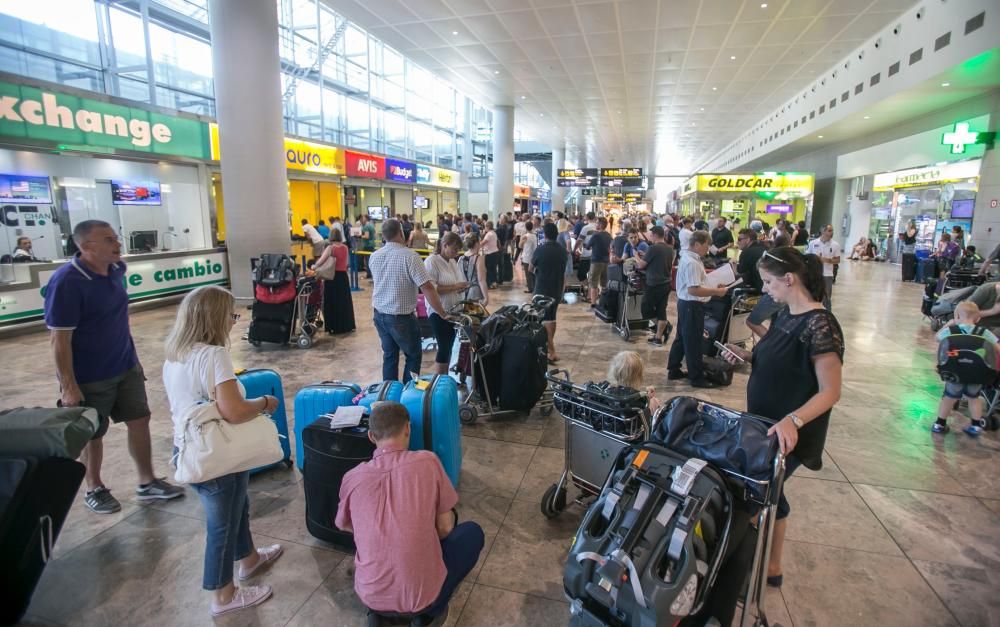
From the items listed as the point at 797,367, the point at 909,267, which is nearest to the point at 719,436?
the point at 797,367

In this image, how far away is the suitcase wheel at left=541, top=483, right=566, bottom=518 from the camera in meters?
3.13

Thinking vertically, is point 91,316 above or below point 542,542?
above

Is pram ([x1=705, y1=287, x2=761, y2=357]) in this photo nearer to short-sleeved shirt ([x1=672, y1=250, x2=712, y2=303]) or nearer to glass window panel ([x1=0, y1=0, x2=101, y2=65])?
short-sleeved shirt ([x1=672, y1=250, x2=712, y2=303])

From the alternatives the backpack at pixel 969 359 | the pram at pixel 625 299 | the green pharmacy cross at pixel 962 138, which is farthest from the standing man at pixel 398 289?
the green pharmacy cross at pixel 962 138

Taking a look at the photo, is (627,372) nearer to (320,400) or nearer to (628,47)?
(320,400)

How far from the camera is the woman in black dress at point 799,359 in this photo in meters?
2.17

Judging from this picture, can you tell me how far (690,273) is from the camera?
5418 millimetres

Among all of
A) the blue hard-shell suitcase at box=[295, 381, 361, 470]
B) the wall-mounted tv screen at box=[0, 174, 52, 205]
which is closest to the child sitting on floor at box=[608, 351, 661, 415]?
the blue hard-shell suitcase at box=[295, 381, 361, 470]

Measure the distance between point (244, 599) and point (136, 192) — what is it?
1058 cm

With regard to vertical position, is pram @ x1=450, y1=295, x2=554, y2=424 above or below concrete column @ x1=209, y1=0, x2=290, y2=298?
below

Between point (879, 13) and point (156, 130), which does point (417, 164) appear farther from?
point (879, 13)

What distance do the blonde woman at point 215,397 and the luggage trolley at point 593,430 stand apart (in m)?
1.58

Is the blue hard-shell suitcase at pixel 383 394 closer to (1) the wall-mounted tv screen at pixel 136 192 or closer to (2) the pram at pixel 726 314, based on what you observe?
(2) the pram at pixel 726 314

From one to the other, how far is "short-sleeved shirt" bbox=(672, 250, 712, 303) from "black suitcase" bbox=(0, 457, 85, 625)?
200 inches
